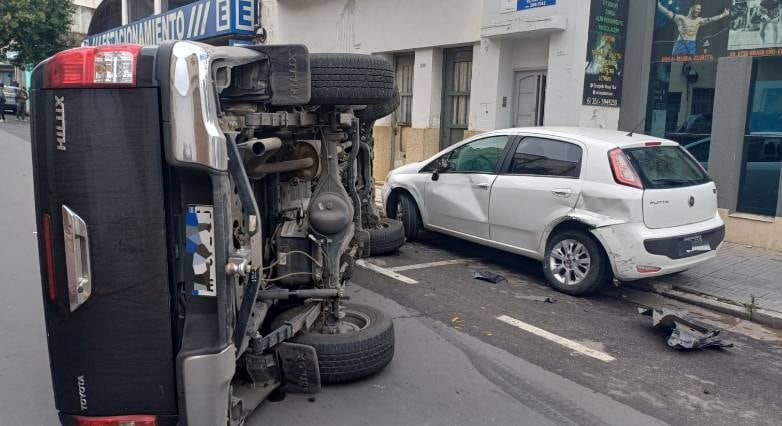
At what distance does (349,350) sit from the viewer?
4051mm

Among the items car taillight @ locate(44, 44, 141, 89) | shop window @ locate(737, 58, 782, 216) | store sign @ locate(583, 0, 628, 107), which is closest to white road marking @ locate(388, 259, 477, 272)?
store sign @ locate(583, 0, 628, 107)

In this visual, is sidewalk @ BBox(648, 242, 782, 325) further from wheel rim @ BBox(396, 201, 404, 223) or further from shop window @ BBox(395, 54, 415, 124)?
shop window @ BBox(395, 54, 415, 124)

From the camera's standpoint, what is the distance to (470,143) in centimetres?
791

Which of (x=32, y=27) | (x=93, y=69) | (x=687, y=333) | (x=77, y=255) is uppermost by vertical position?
(x=32, y=27)

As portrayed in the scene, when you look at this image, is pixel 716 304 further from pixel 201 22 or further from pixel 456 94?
pixel 201 22

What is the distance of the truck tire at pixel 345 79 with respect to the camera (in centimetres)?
376

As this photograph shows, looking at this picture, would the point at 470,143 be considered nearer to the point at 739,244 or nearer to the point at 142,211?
the point at 739,244

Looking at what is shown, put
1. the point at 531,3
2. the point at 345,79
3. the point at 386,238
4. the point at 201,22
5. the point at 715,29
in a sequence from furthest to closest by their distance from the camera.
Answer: the point at 201,22, the point at 531,3, the point at 715,29, the point at 386,238, the point at 345,79

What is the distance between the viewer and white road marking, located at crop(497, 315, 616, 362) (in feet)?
16.6

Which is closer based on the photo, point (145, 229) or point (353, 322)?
point (145, 229)

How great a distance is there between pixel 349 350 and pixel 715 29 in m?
8.14

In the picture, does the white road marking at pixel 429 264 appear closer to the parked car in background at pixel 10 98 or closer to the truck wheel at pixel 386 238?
the truck wheel at pixel 386 238

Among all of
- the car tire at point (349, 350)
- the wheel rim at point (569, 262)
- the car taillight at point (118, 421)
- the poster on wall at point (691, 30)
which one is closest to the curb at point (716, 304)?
the wheel rim at point (569, 262)

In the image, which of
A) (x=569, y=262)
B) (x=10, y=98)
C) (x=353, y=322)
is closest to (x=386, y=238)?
(x=569, y=262)
